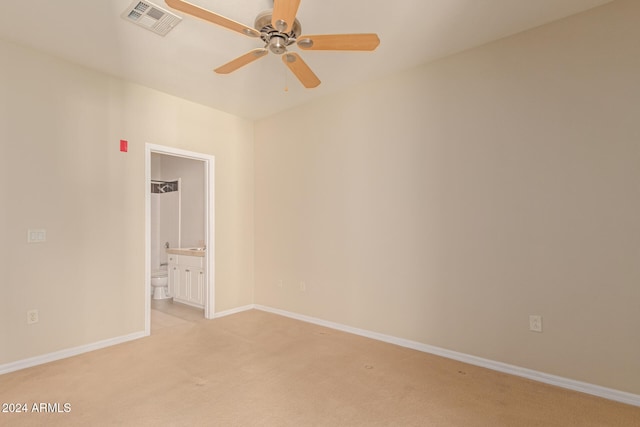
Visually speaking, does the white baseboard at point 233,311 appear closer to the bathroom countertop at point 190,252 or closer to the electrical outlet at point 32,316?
the bathroom countertop at point 190,252

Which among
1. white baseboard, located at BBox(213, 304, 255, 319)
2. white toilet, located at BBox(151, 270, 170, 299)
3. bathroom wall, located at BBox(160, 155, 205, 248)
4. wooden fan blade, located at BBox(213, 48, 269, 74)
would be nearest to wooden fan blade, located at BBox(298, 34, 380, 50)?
wooden fan blade, located at BBox(213, 48, 269, 74)

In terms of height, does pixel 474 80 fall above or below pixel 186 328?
above

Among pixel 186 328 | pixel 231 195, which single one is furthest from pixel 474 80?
pixel 186 328

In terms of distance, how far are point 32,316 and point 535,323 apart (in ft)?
13.6

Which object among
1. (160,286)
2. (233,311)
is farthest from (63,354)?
(160,286)

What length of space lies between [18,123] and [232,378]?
2798 millimetres

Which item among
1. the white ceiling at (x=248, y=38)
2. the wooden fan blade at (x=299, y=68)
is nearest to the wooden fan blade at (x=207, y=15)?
the wooden fan blade at (x=299, y=68)

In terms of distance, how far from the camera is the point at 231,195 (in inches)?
179

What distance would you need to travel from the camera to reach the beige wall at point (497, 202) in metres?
2.30

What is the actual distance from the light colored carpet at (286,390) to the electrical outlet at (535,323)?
40 centimetres

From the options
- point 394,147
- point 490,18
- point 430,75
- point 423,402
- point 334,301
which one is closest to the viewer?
Answer: point 423,402

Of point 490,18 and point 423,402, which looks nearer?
point 423,402

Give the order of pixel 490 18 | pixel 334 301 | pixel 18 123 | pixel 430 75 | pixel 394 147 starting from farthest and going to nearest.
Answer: pixel 334 301, pixel 394 147, pixel 430 75, pixel 18 123, pixel 490 18

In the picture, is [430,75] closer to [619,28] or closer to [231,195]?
[619,28]
